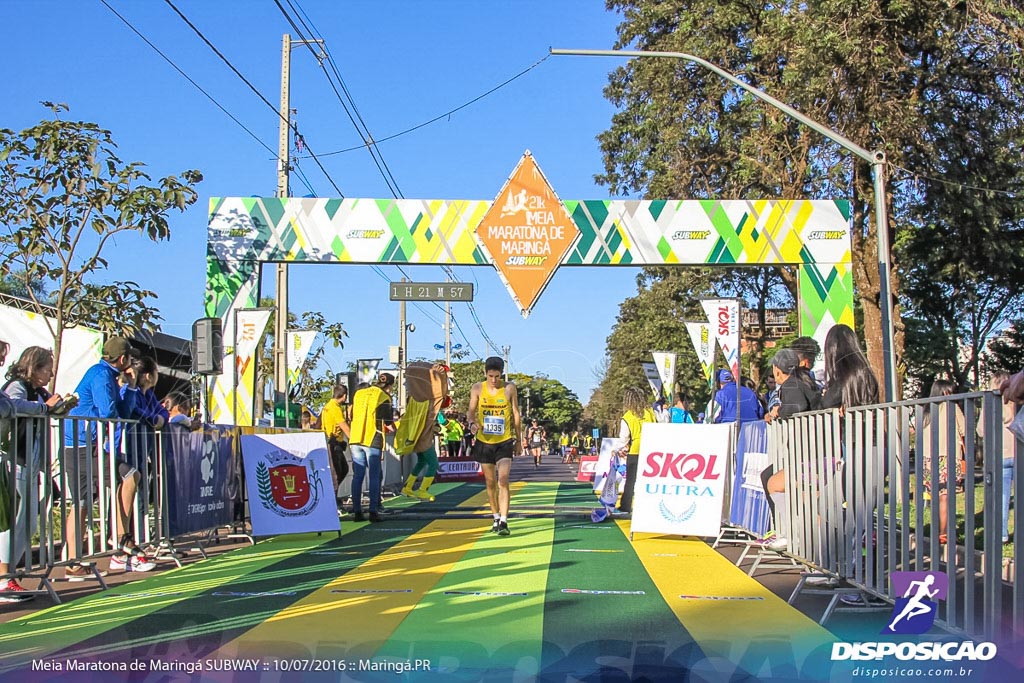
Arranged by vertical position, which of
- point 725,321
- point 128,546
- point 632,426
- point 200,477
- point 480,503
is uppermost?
point 725,321

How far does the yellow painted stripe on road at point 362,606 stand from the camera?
5750 millimetres

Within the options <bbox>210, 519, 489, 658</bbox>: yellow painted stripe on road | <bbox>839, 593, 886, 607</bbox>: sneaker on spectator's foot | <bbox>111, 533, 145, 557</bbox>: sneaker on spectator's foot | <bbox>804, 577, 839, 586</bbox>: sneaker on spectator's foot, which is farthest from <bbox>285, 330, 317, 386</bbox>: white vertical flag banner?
<bbox>839, 593, 886, 607</bbox>: sneaker on spectator's foot

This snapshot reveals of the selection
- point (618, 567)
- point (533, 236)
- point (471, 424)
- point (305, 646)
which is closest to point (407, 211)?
point (533, 236)

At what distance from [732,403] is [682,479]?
2873mm

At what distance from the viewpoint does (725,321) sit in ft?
52.6

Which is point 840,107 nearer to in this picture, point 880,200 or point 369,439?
point 880,200

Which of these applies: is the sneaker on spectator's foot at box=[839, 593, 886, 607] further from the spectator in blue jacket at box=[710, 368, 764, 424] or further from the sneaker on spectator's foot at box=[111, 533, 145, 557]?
the spectator in blue jacket at box=[710, 368, 764, 424]

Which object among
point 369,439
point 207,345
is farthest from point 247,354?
point 369,439

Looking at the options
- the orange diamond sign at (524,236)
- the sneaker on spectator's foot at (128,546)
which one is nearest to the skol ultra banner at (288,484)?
the sneaker on spectator's foot at (128,546)

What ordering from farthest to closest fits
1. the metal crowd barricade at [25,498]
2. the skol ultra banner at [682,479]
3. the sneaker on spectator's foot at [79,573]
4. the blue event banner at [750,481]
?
1. the skol ultra banner at [682,479]
2. the blue event banner at [750,481]
3. the sneaker on spectator's foot at [79,573]
4. the metal crowd barricade at [25,498]

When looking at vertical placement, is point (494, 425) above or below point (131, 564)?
above

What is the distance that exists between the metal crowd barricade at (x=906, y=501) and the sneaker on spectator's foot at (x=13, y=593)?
17.3 feet

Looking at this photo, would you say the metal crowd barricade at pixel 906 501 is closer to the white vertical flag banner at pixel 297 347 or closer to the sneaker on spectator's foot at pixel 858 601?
the sneaker on spectator's foot at pixel 858 601

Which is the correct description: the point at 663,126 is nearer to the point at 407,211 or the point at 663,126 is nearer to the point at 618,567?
the point at 407,211
